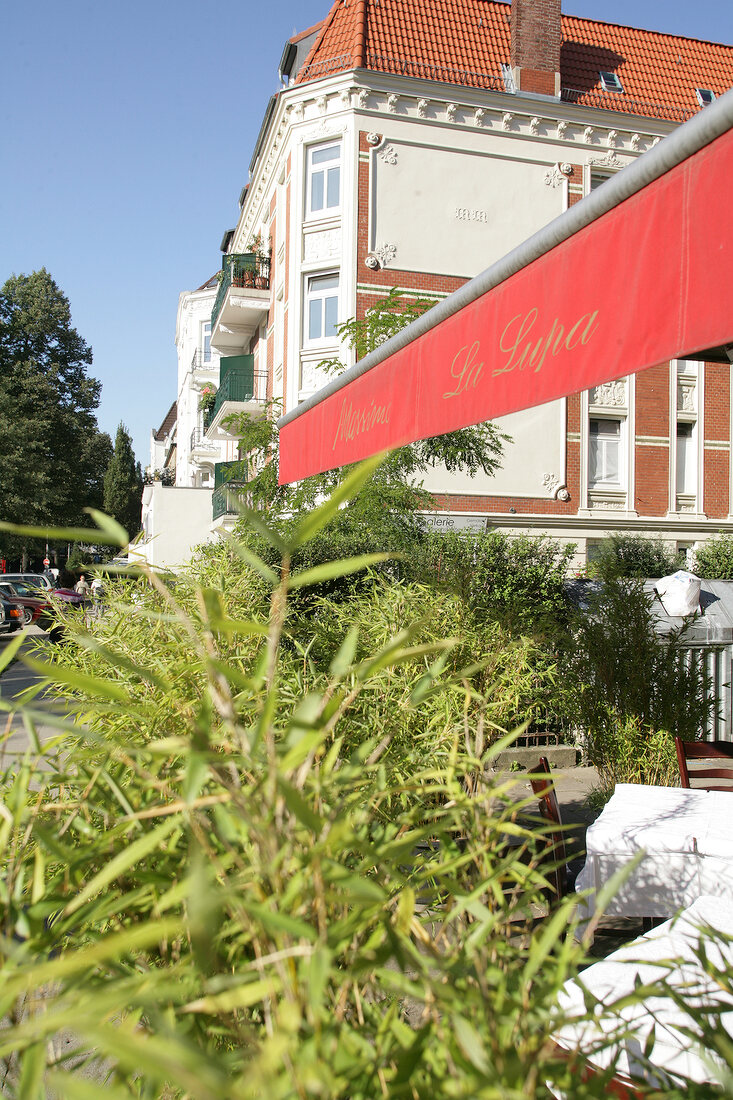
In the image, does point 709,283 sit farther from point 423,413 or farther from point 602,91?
point 602,91

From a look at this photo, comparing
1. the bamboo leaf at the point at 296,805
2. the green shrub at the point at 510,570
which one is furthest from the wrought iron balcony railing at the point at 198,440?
the bamboo leaf at the point at 296,805

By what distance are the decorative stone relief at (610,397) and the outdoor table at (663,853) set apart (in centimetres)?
1823

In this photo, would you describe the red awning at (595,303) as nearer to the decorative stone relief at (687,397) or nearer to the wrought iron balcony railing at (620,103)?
the decorative stone relief at (687,397)

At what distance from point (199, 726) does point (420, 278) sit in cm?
1990

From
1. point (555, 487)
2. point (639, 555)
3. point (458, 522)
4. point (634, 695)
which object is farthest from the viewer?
point (555, 487)

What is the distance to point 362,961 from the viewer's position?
876mm

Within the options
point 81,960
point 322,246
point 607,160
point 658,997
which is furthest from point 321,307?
point 81,960

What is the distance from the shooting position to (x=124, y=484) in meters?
83.6

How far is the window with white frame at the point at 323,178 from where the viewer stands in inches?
766

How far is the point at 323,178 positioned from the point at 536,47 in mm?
6202

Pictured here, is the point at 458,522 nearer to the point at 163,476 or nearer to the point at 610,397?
the point at 610,397

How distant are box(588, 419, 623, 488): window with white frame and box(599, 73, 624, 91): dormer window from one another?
8.67 meters

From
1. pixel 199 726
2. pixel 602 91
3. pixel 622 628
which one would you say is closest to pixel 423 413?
pixel 199 726

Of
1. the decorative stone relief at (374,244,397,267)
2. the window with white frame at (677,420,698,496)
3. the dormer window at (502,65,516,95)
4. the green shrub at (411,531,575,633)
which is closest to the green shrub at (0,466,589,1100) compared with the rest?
the green shrub at (411,531,575,633)
